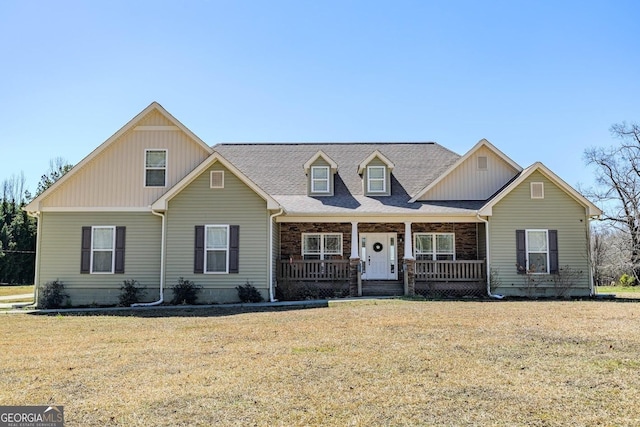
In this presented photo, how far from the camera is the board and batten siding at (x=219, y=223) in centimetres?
1700

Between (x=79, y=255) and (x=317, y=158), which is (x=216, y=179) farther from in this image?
(x=79, y=255)

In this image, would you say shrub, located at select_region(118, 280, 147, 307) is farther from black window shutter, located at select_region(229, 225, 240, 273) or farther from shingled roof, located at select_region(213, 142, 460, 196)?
shingled roof, located at select_region(213, 142, 460, 196)

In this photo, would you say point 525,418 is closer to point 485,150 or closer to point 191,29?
point 191,29

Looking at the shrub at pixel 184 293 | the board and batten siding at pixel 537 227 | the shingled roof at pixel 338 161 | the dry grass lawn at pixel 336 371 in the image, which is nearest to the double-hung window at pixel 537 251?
the board and batten siding at pixel 537 227

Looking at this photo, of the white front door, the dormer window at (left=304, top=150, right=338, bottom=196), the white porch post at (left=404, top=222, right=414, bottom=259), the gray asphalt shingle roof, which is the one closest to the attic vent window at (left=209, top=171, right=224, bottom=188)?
the gray asphalt shingle roof

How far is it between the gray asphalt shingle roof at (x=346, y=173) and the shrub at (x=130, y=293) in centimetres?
571

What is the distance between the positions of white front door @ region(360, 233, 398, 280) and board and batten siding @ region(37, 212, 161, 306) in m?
7.63

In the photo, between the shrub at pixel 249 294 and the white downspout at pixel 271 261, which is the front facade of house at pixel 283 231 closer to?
the white downspout at pixel 271 261

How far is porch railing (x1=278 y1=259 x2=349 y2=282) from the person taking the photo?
1833 cm

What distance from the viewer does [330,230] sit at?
20.1 m

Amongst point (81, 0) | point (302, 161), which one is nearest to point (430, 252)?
point (302, 161)


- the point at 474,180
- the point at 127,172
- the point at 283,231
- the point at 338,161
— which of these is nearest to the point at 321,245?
the point at 283,231

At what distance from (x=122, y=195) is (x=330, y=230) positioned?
299 inches

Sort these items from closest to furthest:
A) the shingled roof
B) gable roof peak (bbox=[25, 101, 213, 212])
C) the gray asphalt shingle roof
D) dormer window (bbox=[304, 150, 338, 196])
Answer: gable roof peak (bbox=[25, 101, 213, 212]) → the gray asphalt shingle roof → dormer window (bbox=[304, 150, 338, 196]) → the shingled roof
